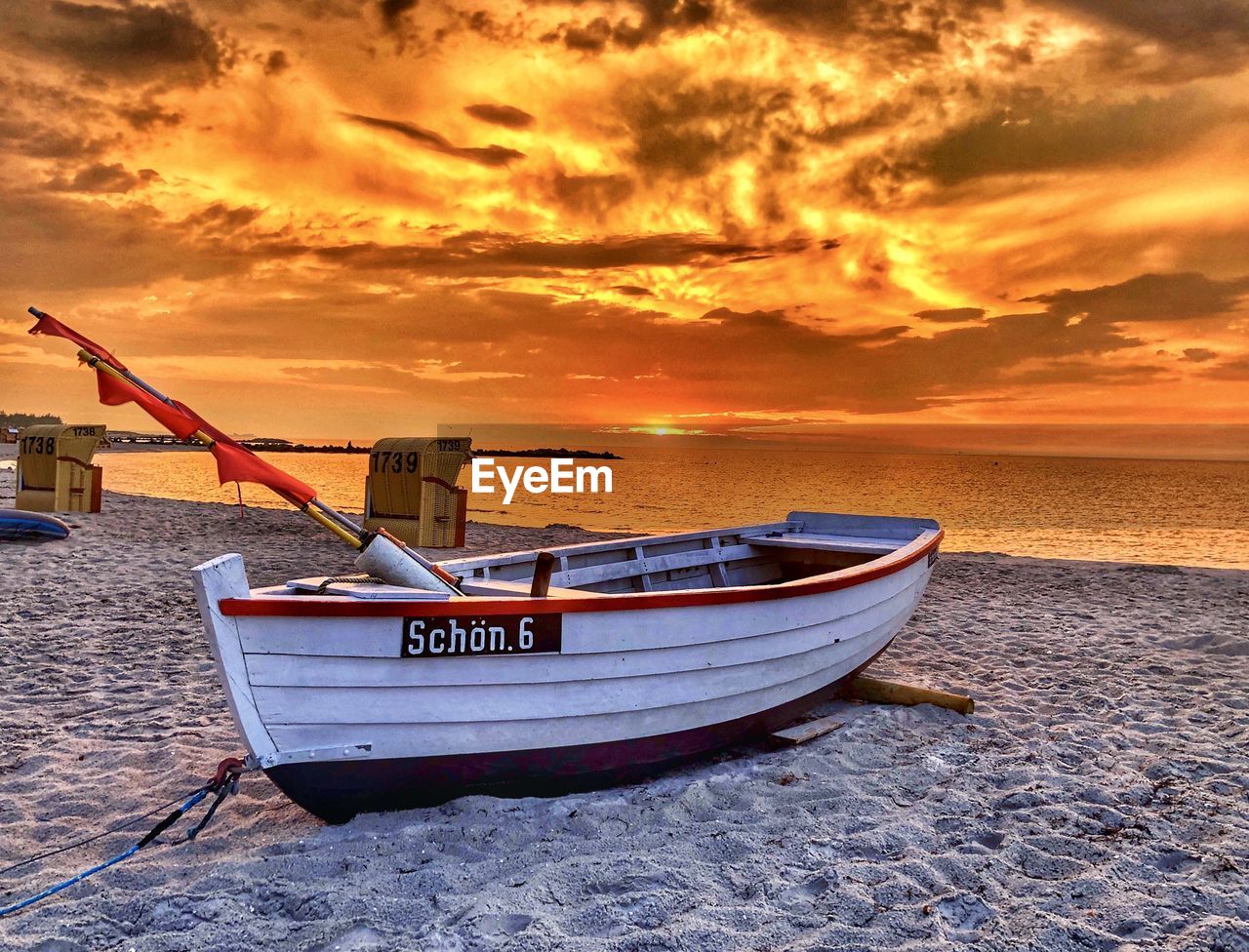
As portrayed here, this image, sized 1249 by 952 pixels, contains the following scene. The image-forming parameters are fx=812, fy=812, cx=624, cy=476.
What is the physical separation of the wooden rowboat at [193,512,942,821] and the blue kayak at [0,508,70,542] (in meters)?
10.8

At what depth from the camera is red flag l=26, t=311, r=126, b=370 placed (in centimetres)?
414

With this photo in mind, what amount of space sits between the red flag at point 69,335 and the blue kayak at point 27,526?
10352 millimetres

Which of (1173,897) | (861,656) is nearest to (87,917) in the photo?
(1173,897)

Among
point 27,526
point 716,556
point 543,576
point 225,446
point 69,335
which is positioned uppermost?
point 69,335

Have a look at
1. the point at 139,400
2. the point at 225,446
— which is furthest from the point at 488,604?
the point at 139,400

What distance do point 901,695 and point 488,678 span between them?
146 inches

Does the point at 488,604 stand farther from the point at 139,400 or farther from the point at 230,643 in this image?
the point at 139,400

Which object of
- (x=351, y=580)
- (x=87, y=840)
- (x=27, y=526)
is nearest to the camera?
(x=87, y=840)

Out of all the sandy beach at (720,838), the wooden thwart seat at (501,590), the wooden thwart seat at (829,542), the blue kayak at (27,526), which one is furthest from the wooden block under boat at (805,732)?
the blue kayak at (27,526)

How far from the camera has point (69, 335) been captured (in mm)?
4180

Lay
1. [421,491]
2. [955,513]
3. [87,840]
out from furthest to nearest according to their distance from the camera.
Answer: [955,513] → [421,491] → [87,840]

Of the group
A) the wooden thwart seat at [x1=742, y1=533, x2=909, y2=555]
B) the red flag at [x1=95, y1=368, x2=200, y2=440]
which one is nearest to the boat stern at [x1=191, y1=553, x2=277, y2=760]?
the red flag at [x1=95, y1=368, x2=200, y2=440]

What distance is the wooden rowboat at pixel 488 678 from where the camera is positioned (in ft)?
11.9

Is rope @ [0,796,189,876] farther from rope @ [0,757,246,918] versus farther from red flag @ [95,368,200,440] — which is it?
red flag @ [95,368,200,440]
